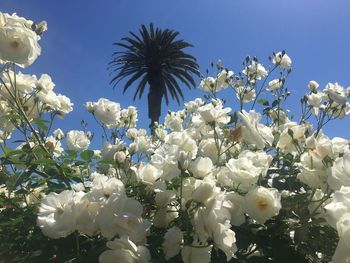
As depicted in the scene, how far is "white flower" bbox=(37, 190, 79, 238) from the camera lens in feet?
4.18

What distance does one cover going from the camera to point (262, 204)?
4.68 feet

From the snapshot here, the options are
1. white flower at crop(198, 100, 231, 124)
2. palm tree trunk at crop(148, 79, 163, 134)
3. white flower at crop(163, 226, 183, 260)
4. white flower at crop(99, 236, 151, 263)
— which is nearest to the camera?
white flower at crop(99, 236, 151, 263)

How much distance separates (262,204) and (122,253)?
0.49 meters

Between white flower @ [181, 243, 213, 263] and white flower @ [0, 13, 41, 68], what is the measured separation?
112 cm

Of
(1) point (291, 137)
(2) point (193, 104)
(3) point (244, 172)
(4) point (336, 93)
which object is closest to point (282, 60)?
(2) point (193, 104)

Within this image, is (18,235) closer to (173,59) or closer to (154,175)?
(154,175)

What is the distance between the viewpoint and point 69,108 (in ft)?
9.29

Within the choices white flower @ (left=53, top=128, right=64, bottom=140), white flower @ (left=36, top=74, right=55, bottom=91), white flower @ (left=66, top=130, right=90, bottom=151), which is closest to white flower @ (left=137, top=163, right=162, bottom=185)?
white flower @ (left=36, top=74, right=55, bottom=91)

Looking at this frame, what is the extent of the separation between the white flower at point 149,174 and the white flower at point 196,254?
11.5 inches

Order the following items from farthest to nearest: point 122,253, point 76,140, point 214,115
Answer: point 76,140 → point 214,115 → point 122,253

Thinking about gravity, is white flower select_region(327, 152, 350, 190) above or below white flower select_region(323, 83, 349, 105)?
below

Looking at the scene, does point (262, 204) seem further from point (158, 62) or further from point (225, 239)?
point (158, 62)

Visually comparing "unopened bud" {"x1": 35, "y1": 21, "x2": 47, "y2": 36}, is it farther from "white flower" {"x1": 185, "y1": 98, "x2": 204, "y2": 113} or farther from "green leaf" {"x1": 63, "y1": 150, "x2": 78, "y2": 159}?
"white flower" {"x1": 185, "y1": 98, "x2": 204, "y2": 113}

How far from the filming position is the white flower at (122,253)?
1249mm
